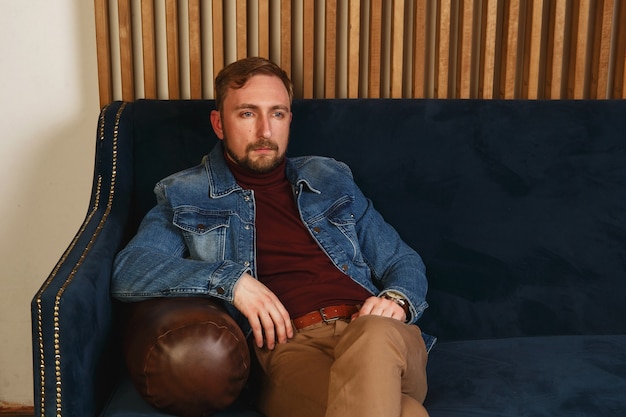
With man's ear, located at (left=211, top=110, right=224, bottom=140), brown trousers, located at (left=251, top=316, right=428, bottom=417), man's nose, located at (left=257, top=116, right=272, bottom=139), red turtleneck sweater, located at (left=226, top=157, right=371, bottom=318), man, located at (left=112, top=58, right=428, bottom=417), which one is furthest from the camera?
man's ear, located at (left=211, top=110, right=224, bottom=140)

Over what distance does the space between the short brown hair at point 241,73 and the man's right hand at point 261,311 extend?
57 centimetres

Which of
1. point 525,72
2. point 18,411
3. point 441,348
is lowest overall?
point 18,411

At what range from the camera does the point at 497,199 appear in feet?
7.54

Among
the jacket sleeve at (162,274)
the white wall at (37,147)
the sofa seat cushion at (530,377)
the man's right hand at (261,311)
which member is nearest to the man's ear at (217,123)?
the jacket sleeve at (162,274)

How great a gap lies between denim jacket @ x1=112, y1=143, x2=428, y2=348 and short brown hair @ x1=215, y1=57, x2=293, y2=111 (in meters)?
0.17

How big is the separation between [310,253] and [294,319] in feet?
0.70

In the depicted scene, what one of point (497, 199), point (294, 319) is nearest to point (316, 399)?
point (294, 319)

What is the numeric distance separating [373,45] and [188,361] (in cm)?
136

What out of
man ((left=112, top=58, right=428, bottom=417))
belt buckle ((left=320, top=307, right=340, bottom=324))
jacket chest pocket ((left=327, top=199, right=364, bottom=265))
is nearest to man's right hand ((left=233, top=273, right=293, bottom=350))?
man ((left=112, top=58, right=428, bottom=417))

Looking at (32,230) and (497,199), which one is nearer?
(497,199)

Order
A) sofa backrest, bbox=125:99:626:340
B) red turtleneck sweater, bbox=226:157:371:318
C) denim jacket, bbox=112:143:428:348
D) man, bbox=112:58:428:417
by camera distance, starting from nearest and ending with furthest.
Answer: man, bbox=112:58:428:417, denim jacket, bbox=112:143:428:348, red turtleneck sweater, bbox=226:157:371:318, sofa backrest, bbox=125:99:626:340

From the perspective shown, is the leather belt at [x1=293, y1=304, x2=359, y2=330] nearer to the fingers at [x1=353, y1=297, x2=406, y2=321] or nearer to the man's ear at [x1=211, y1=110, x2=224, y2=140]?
the fingers at [x1=353, y1=297, x2=406, y2=321]

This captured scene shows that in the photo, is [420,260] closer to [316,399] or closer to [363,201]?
[363,201]

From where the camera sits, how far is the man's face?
2053 millimetres
